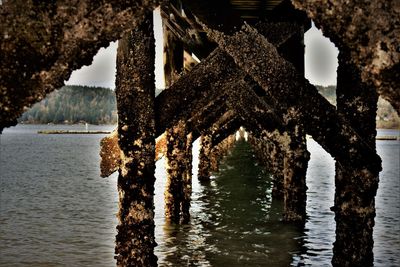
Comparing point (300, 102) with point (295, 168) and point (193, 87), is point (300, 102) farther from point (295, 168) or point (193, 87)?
point (295, 168)

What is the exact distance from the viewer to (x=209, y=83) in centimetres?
401

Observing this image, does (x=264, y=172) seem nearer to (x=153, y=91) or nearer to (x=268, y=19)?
(x=268, y=19)

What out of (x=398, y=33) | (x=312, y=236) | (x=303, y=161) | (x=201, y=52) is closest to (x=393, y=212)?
(x=312, y=236)

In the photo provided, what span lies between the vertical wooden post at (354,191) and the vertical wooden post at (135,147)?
4.34ft

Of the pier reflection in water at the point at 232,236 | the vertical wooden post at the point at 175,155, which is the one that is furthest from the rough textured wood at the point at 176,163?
the pier reflection in water at the point at 232,236

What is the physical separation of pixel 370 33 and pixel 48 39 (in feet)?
2.84

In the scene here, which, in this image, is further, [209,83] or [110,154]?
[110,154]

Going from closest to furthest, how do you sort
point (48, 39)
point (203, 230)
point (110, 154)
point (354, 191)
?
point (48, 39)
point (354, 191)
point (110, 154)
point (203, 230)

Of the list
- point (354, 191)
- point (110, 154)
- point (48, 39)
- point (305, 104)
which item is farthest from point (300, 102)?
point (48, 39)

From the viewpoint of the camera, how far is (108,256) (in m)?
6.77

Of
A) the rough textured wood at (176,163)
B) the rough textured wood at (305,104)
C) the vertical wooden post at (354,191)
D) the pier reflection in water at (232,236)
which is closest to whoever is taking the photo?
the rough textured wood at (305,104)

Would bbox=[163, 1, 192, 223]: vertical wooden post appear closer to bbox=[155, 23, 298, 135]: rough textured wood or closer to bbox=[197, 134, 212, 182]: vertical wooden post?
bbox=[155, 23, 298, 135]: rough textured wood

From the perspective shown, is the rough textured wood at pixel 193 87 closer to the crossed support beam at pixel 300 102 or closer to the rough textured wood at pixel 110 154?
the crossed support beam at pixel 300 102

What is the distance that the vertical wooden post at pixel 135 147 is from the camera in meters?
3.91
